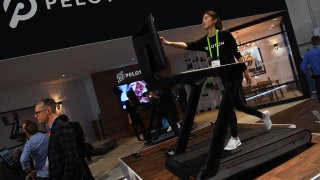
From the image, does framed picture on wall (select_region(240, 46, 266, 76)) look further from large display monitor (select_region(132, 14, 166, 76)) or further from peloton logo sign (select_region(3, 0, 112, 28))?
large display monitor (select_region(132, 14, 166, 76))

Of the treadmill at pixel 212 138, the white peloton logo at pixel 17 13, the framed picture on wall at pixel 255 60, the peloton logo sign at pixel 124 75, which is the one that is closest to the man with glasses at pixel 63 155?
the treadmill at pixel 212 138

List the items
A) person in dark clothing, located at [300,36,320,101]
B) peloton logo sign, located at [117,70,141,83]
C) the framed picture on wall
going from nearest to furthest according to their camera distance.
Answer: person in dark clothing, located at [300,36,320,101], the framed picture on wall, peloton logo sign, located at [117,70,141,83]

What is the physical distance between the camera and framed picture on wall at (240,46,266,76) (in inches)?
353

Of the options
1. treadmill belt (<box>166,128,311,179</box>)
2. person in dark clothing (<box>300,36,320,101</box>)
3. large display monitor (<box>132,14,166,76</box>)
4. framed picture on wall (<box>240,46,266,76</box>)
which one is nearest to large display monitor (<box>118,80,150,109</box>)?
framed picture on wall (<box>240,46,266,76</box>)

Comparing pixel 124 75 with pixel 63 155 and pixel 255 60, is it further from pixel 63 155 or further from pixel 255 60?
pixel 63 155

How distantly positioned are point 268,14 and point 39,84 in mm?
7610

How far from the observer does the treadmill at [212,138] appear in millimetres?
2455

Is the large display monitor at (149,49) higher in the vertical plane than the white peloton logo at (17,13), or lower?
lower

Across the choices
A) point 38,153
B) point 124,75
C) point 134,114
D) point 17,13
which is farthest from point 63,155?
point 124,75

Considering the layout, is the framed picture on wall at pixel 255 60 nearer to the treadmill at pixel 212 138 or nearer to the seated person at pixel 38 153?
the treadmill at pixel 212 138

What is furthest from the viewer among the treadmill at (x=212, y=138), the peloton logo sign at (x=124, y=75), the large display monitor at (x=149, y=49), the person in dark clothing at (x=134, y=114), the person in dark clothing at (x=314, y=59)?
the peloton logo sign at (x=124, y=75)

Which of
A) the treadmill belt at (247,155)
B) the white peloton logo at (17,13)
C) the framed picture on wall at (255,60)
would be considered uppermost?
the white peloton logo at (17,13)

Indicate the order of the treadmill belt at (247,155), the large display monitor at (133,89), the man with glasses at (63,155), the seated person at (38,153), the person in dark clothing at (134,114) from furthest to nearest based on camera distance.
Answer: the large display monitor at (133,89)
the person in dark clothing at (134,114)
the seated person at (38,153)
the man with glasses at (63,155)
the treadmill belt at (247,155)

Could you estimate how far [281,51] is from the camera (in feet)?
28.3
